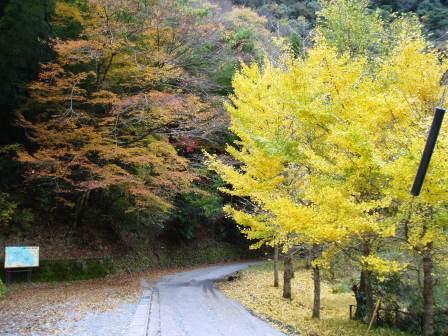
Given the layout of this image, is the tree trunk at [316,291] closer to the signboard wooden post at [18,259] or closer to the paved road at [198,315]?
the paved road at [198,315]

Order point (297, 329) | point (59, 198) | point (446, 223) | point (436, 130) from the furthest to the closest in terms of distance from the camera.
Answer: point (59, 198) < point (297, 329) < point (446, 223) < point (436, 130)

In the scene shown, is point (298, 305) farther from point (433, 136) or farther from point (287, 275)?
point (433, 136)

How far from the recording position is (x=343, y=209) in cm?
827

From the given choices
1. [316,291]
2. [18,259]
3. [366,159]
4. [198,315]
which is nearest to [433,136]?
[366,159]

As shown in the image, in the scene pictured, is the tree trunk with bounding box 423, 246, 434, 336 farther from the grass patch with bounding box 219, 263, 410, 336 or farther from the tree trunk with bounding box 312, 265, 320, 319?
the tree trunk with bounding box 312, 265, 320, 319

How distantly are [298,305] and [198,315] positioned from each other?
15.9ft

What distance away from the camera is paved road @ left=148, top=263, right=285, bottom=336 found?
400 inches

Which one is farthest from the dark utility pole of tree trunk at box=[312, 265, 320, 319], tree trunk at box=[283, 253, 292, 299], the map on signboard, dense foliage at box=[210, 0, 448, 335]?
the map on signboard

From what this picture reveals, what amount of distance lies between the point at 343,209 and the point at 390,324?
228 inches

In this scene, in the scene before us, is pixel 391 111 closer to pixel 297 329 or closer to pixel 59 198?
pixel 297 329

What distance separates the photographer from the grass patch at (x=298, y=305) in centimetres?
1143

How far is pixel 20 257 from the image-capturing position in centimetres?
1591

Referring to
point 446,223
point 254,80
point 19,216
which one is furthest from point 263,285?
point 446,223

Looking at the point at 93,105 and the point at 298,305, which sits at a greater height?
the point at 93,105
